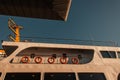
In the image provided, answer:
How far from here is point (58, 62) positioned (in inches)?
870

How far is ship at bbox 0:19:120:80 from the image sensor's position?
1971cm

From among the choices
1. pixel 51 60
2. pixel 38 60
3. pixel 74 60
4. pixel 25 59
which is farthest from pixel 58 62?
pixel 25 59

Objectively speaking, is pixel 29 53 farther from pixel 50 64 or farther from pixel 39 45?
pixel 50 64

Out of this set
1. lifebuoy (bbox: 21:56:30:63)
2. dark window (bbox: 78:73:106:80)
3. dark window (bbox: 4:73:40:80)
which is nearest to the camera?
dark window (bbox: 4:73:40:80)

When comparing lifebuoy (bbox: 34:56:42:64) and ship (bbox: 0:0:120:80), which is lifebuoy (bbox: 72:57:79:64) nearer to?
ship (bbox: 0:0:120:80)

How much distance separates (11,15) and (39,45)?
2064 centimetres

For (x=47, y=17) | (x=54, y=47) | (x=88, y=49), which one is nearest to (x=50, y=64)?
(x=54, y=47)

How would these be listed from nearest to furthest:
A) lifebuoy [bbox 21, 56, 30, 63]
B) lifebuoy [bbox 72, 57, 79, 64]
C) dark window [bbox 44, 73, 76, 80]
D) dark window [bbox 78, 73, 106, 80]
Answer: dark window [bbox 44, 73, 76, 80]
dark window [bbox 78, 73, 106, 80]
lifebuoy [bbox 21, 56, 30, 63]
lifebuoy [bbox 72, 57, 79, 64]

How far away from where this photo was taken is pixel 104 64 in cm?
2186

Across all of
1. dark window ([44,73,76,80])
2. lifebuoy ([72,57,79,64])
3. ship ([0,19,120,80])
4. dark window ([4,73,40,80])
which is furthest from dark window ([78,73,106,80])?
dark window ([4,73,40,80])

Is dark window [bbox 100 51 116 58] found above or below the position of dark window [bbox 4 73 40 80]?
above

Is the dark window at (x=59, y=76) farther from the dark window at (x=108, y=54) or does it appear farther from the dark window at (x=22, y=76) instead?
the dark window at (x=108, y=54)

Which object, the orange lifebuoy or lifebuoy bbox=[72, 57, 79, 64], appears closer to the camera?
the orange lifebuoy

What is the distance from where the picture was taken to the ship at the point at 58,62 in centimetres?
1971
